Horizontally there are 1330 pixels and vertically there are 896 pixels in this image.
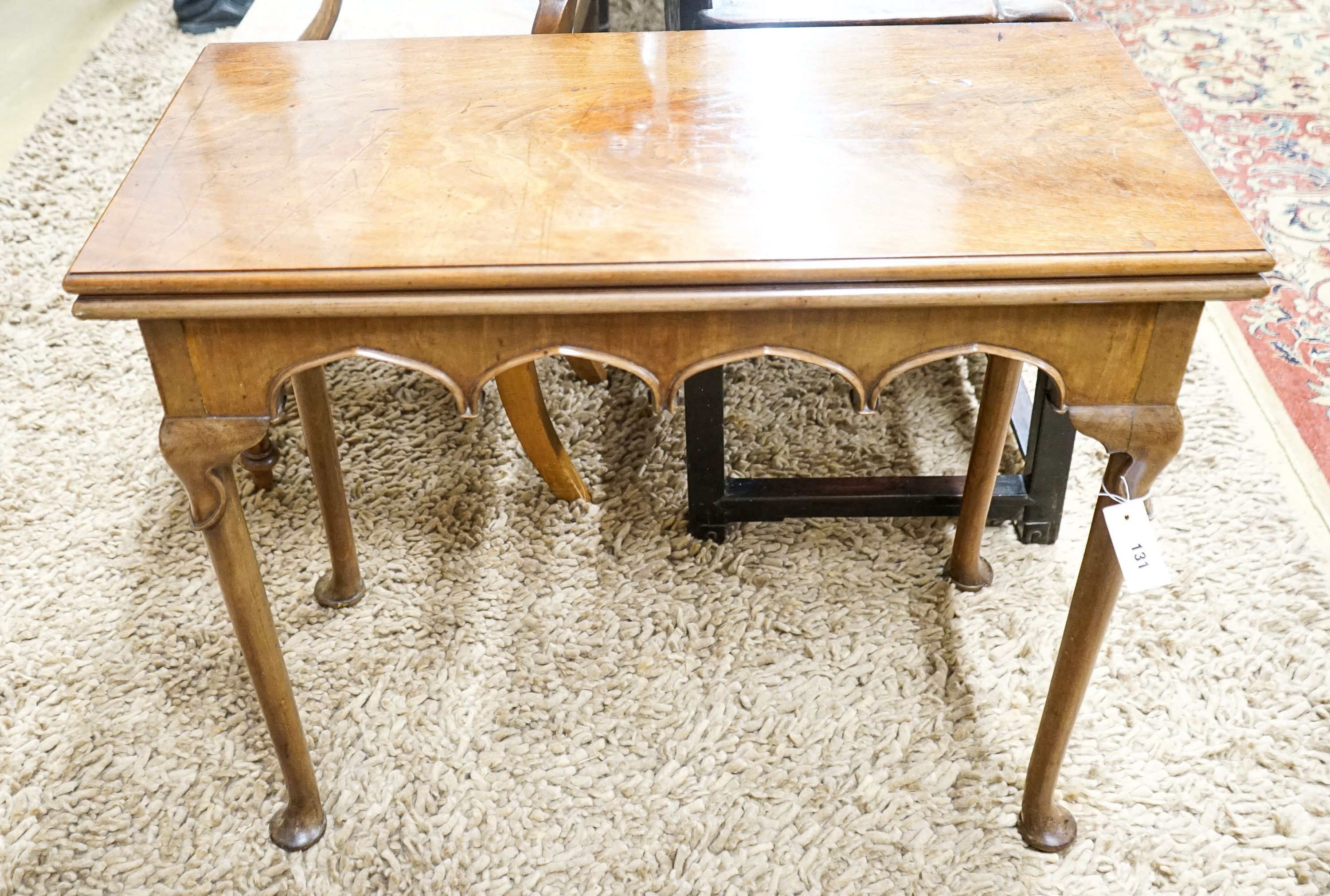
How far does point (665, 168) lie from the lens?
0.92m

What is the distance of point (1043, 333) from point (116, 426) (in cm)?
146

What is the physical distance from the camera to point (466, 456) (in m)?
1.68

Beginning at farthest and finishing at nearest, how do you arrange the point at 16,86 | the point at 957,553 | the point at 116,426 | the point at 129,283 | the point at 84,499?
the point at 16,86
the point at 116,426
the point at 84,499
the point at 957,553
the point at 129,283

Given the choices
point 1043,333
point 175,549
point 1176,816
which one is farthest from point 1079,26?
point 175,549

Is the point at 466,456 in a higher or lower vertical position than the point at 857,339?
lower

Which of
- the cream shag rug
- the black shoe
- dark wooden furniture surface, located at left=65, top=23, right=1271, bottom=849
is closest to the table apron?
dark wooden furniture surface, located at left=65, top=23, right=1271, bottom=849

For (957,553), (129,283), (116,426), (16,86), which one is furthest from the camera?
(16,86)

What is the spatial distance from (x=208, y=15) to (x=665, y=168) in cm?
247

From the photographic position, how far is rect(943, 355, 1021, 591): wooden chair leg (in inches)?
48.0

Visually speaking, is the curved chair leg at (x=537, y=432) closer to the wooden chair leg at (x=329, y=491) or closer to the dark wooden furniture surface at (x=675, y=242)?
the wooden chair leg at (x=329, y=491)

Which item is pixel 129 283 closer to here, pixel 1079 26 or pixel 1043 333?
pixel 1043 333

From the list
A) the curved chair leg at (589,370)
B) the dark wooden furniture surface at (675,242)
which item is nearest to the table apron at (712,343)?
the dark wooden furniture surface at (675,242)

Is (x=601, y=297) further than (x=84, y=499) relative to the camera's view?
No

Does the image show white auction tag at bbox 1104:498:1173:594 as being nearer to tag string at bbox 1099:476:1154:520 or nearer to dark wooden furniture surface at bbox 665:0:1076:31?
tag string at bbox 1099:476:1154:520
